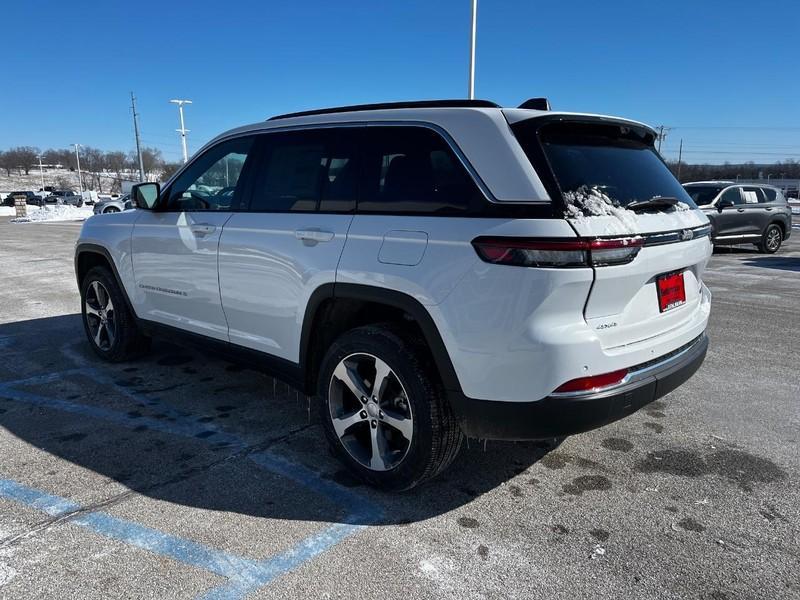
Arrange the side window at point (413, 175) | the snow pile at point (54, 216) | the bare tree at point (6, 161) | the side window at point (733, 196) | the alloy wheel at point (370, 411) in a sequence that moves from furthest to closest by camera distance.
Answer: the bare tree at point (6, 161) < the snow pile at point (54, 216) < the side window at point (733, 196) < the alloy wheel at point (370, 411) < the side window at point (413, 175)

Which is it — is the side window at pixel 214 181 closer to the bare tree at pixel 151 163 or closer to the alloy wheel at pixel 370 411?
the alloy wheel at pixel 370 411

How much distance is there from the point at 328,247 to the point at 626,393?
1617 mm

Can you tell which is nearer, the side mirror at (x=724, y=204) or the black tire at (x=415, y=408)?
the black tire at (x=415, y=408)

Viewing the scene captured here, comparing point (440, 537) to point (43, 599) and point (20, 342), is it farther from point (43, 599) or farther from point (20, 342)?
point (20, 342)

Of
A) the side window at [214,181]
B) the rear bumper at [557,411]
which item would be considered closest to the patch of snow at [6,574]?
the rear bumper at [557,411]

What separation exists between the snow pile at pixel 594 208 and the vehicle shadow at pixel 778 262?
10681 millimetres

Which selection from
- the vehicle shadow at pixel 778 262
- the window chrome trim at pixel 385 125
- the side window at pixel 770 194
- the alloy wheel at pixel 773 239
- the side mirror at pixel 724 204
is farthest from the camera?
the side window at pixel 770 194

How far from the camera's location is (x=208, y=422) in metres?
3.86

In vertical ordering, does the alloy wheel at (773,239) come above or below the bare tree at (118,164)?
below

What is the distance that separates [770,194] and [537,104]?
14426 mm

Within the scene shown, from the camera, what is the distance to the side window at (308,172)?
10.4 feet

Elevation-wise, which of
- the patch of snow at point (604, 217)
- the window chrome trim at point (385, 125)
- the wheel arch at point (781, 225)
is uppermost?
the window chrome trim at point (385, 125)

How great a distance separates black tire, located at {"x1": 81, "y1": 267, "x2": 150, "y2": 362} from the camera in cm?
492

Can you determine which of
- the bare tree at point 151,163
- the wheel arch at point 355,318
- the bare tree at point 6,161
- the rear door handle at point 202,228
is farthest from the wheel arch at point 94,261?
the bare tree at point 6,161
